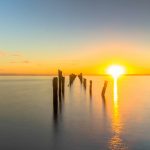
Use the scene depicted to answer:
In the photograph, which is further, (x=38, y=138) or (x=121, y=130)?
(x=121, y=130)

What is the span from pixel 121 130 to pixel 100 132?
5.76ft

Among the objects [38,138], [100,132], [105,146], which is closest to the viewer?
[105,146]

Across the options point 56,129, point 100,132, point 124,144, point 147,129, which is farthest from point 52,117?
point 124,144

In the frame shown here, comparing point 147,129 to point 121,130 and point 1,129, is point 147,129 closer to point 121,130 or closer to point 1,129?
point 121,130

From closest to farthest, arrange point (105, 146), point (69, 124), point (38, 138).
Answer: point (105, 146)
point (38, 138)
point (69, 124)

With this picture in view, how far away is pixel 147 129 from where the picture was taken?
791 inches

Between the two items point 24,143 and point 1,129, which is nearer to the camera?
point 24,143

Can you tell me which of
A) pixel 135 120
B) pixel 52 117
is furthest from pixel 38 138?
pixel 135 120

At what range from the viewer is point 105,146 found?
51.4ft

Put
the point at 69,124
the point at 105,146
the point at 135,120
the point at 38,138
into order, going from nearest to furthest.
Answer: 1. the point at 105,146
2. the point at 38,138
3. the point at 69,124
4. the point at 135,120

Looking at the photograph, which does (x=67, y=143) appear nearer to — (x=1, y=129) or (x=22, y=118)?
(x=1, y=129)

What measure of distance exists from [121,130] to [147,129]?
6.26 ft

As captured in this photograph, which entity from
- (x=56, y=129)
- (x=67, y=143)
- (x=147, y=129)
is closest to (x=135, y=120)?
(x=147, y=129)

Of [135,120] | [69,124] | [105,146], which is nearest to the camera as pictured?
[105,146]
